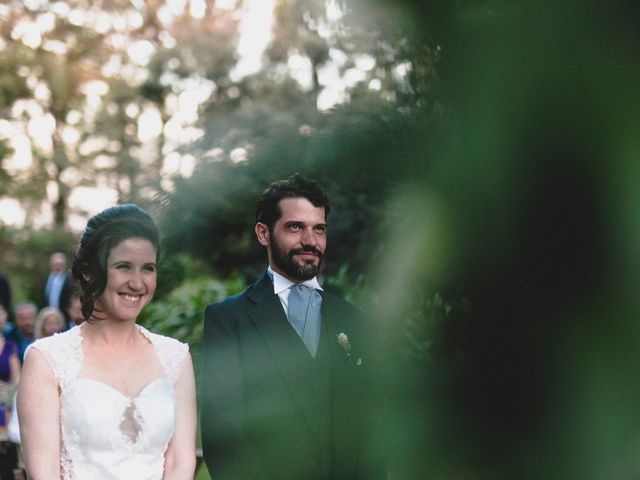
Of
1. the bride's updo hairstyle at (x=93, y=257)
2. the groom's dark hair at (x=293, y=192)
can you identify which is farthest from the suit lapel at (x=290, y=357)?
→ the bride's updo hairstyle at (x=93, y=257)

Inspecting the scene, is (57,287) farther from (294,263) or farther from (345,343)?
(345,343)

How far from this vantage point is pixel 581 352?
50 cm

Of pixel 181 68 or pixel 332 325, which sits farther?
pixel 181 68

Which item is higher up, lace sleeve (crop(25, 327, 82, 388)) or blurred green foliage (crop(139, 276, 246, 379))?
blurred green foliage (crop(139, 276, 246, 379))

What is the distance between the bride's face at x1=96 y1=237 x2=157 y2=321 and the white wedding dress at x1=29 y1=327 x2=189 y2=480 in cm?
10

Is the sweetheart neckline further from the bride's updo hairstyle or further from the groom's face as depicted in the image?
the groom's face

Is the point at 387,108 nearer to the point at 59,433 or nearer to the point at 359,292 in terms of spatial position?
the point at 359,292

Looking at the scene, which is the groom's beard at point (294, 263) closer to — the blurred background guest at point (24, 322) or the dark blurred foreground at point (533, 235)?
the dark blurred foreground at point (533, 235)

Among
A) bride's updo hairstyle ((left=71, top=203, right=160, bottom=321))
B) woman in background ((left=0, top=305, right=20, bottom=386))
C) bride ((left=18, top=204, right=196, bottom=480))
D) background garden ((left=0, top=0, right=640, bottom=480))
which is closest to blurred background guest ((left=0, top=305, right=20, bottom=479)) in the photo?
woman in background ((left=0, top=305, right=20, bottom=386))

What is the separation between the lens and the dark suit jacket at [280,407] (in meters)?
0.64

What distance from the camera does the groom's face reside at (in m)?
1.25

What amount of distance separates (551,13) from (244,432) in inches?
15.0

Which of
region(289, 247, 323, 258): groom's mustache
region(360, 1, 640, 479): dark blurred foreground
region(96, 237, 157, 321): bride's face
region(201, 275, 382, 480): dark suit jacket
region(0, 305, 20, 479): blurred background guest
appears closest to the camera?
region(360, 1, 640, 479): dark blurred foreground

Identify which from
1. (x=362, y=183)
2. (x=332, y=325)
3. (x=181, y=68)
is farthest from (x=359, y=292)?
(x=181, y=68)
